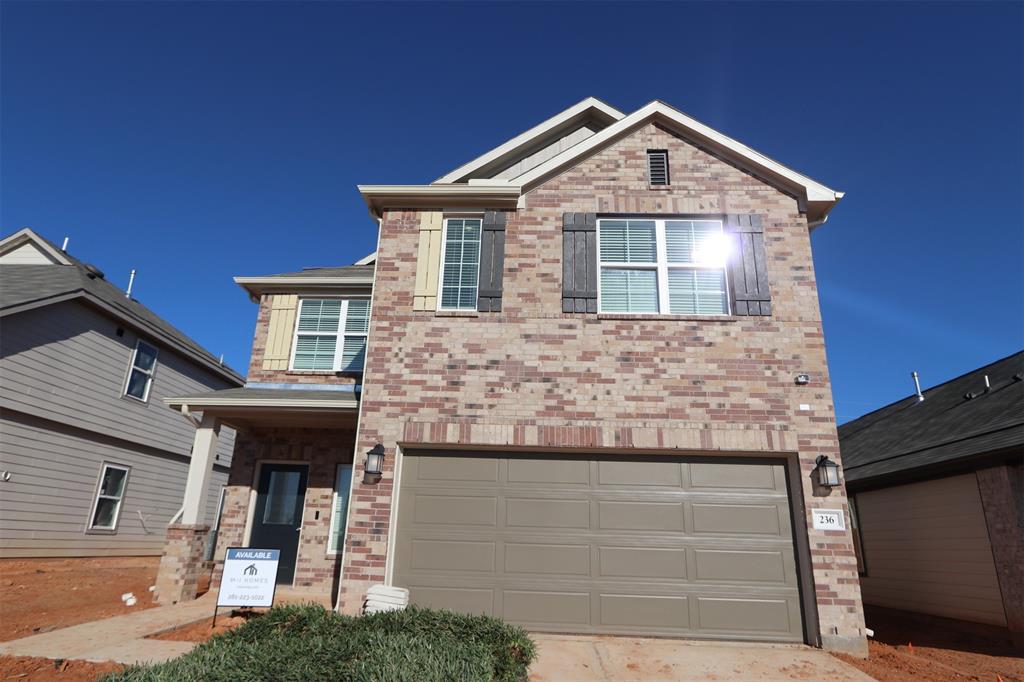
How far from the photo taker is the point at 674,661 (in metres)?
6.25

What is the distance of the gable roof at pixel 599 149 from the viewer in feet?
28.5

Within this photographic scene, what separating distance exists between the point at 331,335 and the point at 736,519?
8423 mm

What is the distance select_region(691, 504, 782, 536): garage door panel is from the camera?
7.41m

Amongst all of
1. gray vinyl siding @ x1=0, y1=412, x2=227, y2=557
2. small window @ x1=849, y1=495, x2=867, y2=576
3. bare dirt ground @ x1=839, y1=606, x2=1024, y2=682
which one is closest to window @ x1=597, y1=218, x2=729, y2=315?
bare dirt ground @ x1=839, y1=606, x2=1024, y2=682

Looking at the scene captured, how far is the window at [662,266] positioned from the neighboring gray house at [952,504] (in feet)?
16.0

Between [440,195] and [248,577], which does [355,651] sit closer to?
[248,577]

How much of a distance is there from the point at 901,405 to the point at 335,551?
16.1 metres

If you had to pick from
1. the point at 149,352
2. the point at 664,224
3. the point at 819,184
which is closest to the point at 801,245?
the point at 819,184

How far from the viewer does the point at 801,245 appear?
8.48m

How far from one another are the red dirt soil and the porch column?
3233 millimetres

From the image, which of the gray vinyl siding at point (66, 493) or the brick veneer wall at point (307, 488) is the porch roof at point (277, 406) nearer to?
the brick veneer wall at point (307, 488)

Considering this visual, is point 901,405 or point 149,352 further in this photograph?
point 901,405

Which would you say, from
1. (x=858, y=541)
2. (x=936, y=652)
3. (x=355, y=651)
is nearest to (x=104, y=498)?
(x=355, y=651)

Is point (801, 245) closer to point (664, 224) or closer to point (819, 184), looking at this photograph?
point (819, 184)
